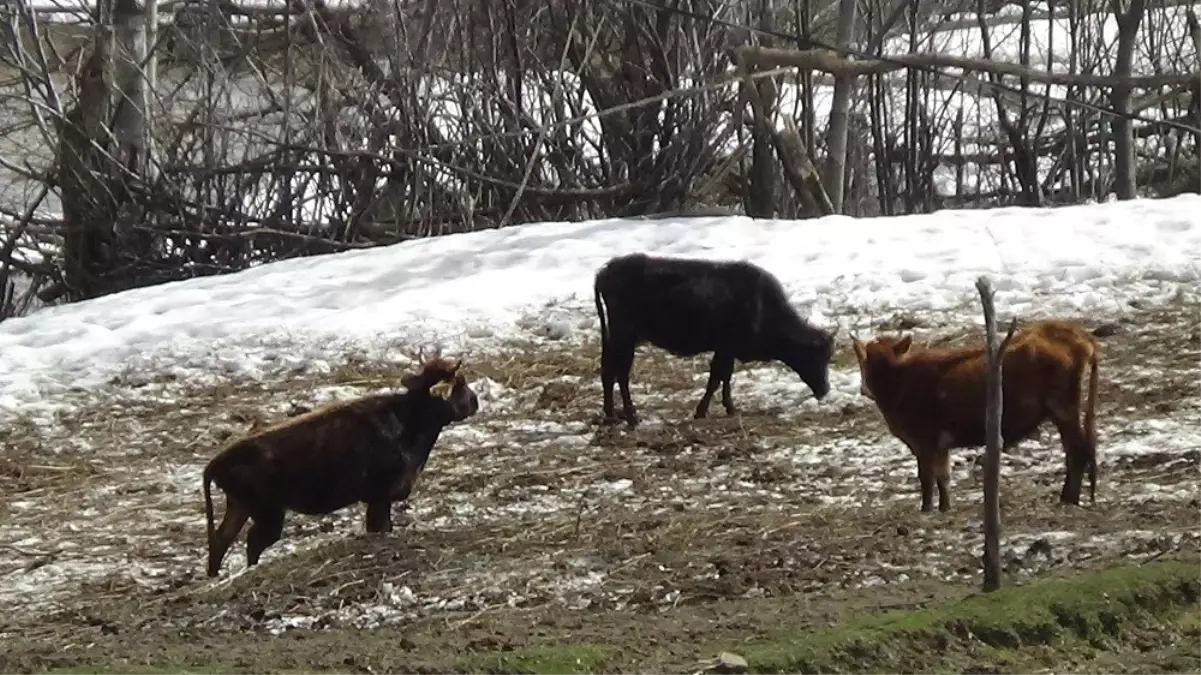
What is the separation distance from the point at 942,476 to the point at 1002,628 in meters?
2.69

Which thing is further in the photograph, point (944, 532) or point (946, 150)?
point (946, 150)

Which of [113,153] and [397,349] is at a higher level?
[113,153]

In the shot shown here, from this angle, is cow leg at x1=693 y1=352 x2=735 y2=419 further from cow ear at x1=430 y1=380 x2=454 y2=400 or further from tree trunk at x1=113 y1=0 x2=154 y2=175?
tree trunk at x1=113 y1=0 x2=154 y2=175

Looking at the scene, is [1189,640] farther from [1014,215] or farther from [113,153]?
[113,153]

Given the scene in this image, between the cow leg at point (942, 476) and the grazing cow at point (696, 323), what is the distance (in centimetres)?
304

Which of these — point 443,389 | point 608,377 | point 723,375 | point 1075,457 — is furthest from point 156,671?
point 723,375

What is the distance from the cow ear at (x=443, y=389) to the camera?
8266 mm

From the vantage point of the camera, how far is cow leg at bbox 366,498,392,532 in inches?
309

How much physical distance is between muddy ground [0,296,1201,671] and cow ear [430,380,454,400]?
0.62m

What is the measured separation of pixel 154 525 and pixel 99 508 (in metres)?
0.67

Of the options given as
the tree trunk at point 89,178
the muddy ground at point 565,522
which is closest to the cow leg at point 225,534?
the muddy ground at point 565,522

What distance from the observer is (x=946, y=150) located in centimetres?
2225

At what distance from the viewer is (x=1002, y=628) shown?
15.6 feet

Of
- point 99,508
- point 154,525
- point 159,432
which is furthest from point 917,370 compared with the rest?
point 159,432
